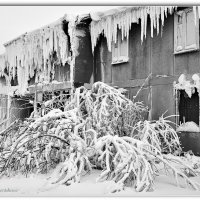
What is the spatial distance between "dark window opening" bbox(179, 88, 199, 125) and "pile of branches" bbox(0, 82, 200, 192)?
3.70 feet

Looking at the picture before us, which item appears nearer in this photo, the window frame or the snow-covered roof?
the window frame

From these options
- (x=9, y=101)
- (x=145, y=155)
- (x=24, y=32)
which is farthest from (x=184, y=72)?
(x=9, y=101)

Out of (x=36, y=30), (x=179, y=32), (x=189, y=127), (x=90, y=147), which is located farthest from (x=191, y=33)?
(x=36, y=30)

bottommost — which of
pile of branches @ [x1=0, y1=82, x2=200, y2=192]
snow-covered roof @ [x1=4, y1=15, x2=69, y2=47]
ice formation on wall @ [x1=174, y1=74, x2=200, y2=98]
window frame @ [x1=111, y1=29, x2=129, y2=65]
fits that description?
pile of branches @ [x1=0, y1=82, x2=200, y2=192]

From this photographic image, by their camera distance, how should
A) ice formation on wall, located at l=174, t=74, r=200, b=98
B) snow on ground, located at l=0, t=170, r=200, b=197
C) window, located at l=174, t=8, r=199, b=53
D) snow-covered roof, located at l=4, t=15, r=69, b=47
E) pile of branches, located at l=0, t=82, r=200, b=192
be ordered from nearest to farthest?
snow on ground, located at l=0, t=170, r=200, b=197
pile of branches, located at l=0, t=82, r=200, b=192
ice formation on wall, located at l=174, t=74, r=200, b=98
window, located at l=174, t=8, r=199, b=53
snow-covered roof, located at l=4, t=15, r=69, b=47

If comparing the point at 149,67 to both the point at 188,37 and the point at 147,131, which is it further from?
the point at 147,131

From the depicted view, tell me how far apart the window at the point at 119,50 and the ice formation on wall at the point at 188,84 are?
227 cm

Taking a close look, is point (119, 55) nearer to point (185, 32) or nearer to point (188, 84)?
point (185, 32)

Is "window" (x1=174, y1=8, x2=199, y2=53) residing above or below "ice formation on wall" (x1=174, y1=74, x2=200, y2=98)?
above

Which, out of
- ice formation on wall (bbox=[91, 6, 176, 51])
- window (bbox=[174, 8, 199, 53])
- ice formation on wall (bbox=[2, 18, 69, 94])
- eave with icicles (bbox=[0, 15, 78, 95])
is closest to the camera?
window (bbox=[174, 8, 199, 53])

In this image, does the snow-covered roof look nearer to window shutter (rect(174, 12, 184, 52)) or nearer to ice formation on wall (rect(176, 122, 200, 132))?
window shutter (rect(174, 12, 184, 52))

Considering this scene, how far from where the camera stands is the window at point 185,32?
9068 millimetres

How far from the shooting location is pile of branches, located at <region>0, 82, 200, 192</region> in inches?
236

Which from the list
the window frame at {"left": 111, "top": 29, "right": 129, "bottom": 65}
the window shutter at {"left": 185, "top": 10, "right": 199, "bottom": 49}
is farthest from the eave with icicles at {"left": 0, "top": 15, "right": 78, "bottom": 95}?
the window shutter at {"left": 185, "top": 10, "right": 199, "bottom": 49}
